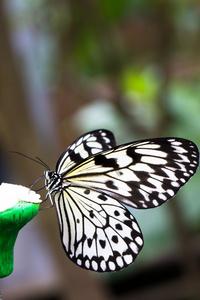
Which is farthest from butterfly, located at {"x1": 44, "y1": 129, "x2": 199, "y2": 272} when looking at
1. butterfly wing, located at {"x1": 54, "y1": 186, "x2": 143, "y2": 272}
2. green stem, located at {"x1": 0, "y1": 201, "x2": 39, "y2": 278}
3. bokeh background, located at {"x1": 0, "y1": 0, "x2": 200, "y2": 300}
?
bokeh background, located at {"x1": 0, "y1": 0, "x2": 200, "y2": 300}

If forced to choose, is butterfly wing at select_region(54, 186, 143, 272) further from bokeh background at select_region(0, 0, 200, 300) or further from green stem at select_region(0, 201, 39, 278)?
bokeh background at select_region(0, 0, 200, 300)

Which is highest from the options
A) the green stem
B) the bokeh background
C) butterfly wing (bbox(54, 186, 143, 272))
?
the bokeh background

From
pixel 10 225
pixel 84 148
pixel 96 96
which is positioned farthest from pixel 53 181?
pixel 96 96

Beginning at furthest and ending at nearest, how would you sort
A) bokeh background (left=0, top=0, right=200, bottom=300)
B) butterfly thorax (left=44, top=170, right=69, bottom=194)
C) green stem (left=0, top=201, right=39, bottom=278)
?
bokeh background (left=0, top=0, right=200, bottom=300) < butterfly thorax (left=44, top=170, right=69, bottom=194) < green stem (left=0, top=201, right=39, bottom=278)

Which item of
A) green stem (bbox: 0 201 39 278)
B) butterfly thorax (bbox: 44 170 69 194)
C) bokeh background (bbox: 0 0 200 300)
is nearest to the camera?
green stem (bbox: 0 201 39 278)

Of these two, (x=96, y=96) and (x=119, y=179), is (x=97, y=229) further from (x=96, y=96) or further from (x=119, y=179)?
(x=96, y=96)

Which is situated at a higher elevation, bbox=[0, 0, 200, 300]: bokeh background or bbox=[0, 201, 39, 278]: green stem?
bbox=[0, 0, 200, 300]: bokeh background

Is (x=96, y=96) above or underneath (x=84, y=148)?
above

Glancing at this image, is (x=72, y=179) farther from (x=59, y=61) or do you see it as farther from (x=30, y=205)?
(x=59, y=61)

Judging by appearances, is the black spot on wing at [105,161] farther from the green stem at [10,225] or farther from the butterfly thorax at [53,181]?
the green stem at [10,225]
